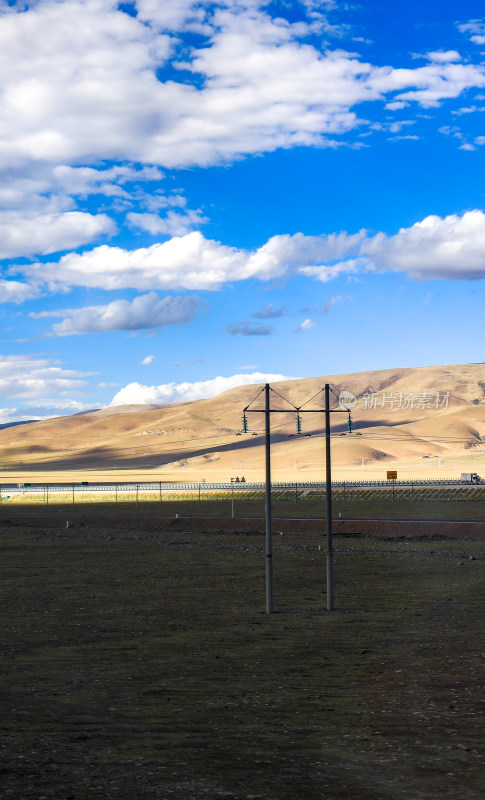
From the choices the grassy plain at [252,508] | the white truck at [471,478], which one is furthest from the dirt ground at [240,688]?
the white truck at [471,478]

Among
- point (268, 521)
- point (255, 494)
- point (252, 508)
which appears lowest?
point (252, 508)

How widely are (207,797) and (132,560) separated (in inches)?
1476

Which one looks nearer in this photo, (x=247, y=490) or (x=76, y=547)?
(x=76, y=547)

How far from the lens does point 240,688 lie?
1691 cm

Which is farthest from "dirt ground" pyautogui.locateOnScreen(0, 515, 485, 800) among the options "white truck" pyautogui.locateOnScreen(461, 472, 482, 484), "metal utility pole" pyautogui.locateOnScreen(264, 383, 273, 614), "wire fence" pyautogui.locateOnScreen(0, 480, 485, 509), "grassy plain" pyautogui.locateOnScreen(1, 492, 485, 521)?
"white truck" pyautogui.locateOnScreen(461, 472, 482, 484)

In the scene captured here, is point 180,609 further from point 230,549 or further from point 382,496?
point 382,496

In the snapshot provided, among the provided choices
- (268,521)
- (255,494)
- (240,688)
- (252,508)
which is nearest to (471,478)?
(255,494)

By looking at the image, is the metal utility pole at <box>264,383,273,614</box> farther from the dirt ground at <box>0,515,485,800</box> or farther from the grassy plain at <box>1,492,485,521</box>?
the grassy plain at <box>1,492,485,521</box>

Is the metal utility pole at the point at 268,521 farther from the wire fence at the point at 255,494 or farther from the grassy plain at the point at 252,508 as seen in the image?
the wire fence at the point at 255,494

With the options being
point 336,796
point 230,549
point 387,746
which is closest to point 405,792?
point 336,796

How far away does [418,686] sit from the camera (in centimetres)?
1670

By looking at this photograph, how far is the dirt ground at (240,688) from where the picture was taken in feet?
36.9

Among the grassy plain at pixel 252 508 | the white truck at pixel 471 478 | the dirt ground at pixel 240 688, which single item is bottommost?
the dirt ground at pixel 240 688

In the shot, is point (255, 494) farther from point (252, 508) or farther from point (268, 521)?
point (268, 521)
